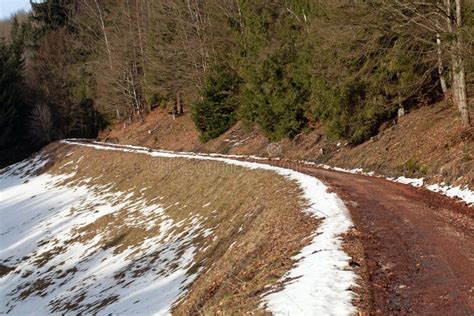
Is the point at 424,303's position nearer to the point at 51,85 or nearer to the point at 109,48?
the point at 109,48

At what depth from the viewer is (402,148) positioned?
1911 centimetres

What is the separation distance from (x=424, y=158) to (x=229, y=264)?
9746mm

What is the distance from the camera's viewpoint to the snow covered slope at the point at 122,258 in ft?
22.4

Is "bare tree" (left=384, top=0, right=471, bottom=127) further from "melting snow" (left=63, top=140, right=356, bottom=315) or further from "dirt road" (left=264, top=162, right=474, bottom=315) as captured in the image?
"melting snow" (left=63, top=140, right=356, bottom=315)

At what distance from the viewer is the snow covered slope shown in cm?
682

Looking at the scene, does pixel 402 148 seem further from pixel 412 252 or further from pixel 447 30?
pixel 412 252

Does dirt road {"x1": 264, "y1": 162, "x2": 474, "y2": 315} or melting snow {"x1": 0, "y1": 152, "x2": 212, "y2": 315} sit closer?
dirt road {"x1": 264, "y1": 162, "x2": 474, "y2": 315}

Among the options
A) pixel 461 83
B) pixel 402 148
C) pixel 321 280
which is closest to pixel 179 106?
pixel 402 148

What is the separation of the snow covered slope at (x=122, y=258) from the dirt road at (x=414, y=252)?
1.43ft

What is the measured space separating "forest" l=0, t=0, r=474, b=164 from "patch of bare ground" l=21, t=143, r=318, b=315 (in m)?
6.88

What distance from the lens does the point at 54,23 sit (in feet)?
242

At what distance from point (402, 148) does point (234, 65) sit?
2241cm

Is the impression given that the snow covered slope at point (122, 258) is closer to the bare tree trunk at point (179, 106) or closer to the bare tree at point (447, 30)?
the bare tree at point (447, 30)

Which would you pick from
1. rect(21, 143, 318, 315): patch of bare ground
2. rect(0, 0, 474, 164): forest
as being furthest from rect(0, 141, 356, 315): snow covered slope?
rect(0, 0, 474, 164): forest
